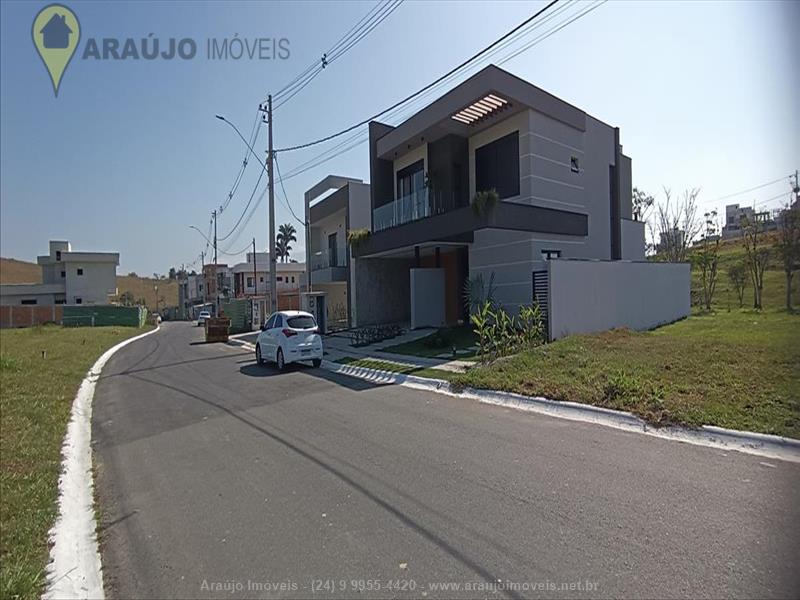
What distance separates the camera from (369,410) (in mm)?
8648

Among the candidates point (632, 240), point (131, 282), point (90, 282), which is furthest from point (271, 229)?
point (131, 282)

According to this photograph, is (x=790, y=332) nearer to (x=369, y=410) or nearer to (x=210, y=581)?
(x=369, y=410)

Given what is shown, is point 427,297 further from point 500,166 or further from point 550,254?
point 500,166

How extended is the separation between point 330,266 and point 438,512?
24.5 metres

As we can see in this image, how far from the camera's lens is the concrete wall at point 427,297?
19719 mm

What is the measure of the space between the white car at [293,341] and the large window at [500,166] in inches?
341

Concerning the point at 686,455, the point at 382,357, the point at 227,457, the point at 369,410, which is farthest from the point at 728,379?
the point at 382,357

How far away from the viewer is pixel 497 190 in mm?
18312

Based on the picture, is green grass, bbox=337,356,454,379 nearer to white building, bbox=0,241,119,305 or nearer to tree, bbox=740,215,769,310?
tree, bbox=740,215,769,310

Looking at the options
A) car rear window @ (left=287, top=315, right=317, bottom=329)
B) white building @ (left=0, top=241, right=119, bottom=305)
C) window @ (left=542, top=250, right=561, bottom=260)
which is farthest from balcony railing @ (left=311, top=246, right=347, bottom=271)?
white building @ (left=0, top=241, right=119, bottom=305)

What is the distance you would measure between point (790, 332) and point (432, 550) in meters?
12.9

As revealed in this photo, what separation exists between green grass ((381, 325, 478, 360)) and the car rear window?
262 centimetres

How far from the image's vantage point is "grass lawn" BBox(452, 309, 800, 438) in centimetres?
678

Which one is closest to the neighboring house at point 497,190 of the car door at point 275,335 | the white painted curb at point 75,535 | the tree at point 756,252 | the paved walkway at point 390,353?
the paved walkway at point 390,353
